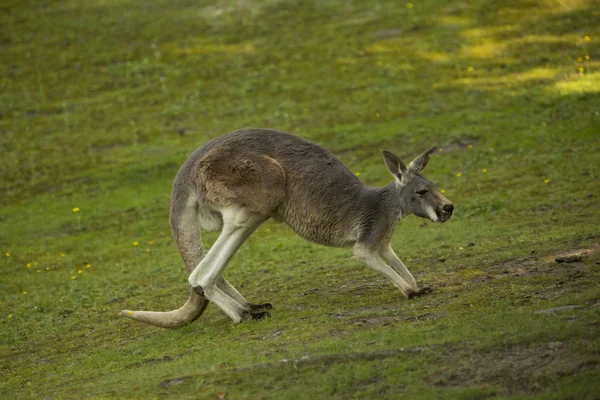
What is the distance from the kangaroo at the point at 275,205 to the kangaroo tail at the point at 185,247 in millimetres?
11

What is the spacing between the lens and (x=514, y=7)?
25.5 m

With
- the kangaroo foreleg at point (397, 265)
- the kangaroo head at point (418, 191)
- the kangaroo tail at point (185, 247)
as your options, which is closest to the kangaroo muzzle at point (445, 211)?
the kangaroo head at point (418, 191)

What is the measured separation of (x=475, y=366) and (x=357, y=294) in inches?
136

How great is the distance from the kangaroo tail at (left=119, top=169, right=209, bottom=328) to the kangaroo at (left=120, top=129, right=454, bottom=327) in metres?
0.01

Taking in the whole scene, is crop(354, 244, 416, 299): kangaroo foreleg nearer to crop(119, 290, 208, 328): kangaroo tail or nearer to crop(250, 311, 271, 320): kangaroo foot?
crop(250, 311, 271, 320): kangaroo foot

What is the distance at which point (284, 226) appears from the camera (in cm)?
1512

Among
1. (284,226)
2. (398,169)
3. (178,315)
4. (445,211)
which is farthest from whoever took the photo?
(284,226)

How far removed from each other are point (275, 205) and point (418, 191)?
153cm

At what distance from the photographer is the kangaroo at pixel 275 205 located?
8336mm

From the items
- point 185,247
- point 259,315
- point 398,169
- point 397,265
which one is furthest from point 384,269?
point 185,247

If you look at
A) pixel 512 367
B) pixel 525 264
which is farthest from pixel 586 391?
pixel 525 264

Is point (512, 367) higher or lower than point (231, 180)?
lower

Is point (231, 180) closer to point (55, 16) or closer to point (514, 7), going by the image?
point (514, 7)

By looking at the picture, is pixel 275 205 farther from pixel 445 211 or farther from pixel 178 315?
pixel 445 211
